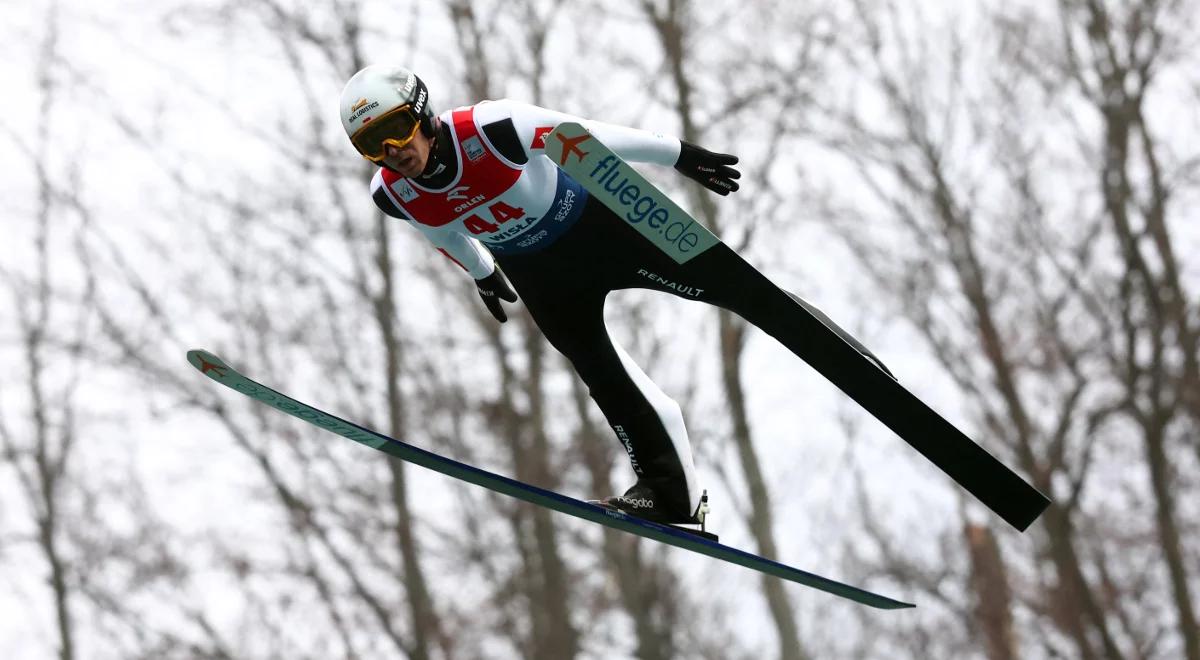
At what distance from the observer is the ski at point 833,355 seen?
12.5 ft

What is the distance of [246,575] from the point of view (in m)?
13.0

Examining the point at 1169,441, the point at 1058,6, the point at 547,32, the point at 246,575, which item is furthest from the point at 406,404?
the point at 1169,441

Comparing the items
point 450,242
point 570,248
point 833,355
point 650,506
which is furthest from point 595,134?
point 650,506

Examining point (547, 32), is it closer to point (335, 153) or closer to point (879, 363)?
point (335, 153)

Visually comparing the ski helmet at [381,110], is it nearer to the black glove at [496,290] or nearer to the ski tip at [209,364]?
the black glove at [496,290]

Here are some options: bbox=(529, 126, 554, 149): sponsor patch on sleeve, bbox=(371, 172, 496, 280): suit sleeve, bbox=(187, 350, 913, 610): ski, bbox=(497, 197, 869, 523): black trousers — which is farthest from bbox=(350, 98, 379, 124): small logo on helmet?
bbox=(187, 350, 913, 610): ski

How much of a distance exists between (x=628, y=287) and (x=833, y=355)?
73cm

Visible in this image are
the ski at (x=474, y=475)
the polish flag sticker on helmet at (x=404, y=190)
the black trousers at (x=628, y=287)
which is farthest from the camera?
the ski at (x=474, y=475)

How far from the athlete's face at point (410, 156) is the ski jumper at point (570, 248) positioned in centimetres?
7

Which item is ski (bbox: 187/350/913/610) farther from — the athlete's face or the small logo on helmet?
the small logo on helmet

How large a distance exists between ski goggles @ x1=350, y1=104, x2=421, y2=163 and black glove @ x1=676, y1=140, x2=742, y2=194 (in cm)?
93

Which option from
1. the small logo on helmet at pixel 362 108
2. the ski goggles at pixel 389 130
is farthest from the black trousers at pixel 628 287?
the small logo on helmet at pixel 362 108

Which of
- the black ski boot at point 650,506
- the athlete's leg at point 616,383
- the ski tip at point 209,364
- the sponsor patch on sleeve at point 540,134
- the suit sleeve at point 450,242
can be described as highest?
the suit sleeve at point 450,242

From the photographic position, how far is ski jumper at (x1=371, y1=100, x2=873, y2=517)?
3.98 metres
